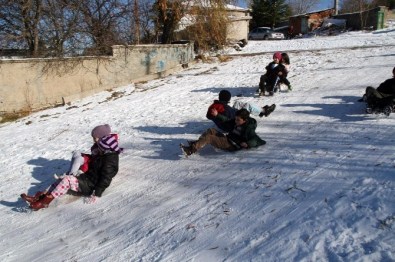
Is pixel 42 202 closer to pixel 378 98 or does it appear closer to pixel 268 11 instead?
pixel 378 98

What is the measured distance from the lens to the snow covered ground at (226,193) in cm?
337

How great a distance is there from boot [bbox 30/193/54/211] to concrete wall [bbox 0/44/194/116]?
26.2ft

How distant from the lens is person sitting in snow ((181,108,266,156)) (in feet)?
18.7

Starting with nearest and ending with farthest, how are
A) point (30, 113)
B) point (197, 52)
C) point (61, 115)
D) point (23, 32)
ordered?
1. point (61, 115)
2. point (30, 113)
3. point (23, 32)
4. point (197, 52)

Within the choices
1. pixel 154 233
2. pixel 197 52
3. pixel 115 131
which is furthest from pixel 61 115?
pixel 197 52

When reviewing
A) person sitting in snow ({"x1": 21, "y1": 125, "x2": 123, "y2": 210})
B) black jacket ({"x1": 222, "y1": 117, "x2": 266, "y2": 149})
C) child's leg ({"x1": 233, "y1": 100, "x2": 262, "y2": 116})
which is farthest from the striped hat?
child's leg ({"x1": 233, "y1": 100, "x2": 262, "y2": 116})

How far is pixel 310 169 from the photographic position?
4.68 m

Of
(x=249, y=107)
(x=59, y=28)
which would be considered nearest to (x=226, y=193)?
(x=249, y=107)

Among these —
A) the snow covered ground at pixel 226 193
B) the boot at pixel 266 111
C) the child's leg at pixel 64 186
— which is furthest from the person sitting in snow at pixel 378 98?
the child's leg at pixel 64 186

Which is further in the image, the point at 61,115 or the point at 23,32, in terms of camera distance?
the point at 23,32

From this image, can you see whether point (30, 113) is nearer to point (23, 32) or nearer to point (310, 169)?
point (23, 32)

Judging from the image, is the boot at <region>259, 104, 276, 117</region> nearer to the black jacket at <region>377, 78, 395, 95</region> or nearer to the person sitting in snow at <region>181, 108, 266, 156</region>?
the person sitting in snow at <region>181, 108, 266, 156</region>

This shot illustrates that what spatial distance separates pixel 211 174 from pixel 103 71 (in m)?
10.7

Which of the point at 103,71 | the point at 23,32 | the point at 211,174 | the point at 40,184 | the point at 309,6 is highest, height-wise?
the point at 309,6
